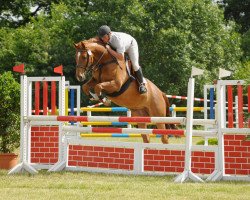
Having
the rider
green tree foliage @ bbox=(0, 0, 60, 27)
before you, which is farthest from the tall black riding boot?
green tree foliage @ bbox=(0, 0, 60, 27)

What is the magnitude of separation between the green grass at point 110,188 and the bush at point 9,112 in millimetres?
1058

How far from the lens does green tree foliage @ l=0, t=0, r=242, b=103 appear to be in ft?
90.2

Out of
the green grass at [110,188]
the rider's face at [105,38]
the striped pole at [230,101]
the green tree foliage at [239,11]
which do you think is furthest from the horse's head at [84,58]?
the green tree foliage at [239,11]

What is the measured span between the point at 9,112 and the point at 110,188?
9.14ft

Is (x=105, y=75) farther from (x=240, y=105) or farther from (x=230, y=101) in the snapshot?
(x=240, y=105)

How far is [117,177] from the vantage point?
792 cm

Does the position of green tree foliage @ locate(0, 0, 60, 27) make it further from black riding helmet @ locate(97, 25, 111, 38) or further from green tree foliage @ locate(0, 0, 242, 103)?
black riding helmet @ locate(97, 25, 111, 38)

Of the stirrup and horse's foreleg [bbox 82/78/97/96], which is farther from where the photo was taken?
the stirrup

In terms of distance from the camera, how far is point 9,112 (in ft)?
29.4

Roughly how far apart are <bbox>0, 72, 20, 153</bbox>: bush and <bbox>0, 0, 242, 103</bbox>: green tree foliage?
18068 mm

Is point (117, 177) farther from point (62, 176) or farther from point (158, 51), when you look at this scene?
point (158, 51)

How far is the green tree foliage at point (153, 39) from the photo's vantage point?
27484 millimetres

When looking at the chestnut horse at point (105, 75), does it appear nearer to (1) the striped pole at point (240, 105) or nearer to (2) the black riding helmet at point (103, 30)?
(2) the black riding helmet at point (103, 30)

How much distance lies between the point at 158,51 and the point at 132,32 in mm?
1356
